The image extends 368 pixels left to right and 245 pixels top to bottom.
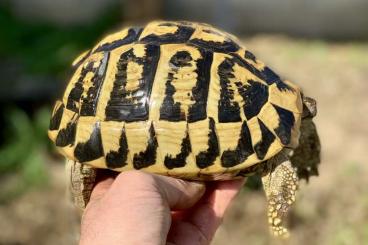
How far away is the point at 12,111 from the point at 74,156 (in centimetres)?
340

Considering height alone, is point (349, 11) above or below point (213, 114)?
below

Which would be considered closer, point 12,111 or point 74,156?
point 74,156

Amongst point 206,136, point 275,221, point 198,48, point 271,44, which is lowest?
point 271,44

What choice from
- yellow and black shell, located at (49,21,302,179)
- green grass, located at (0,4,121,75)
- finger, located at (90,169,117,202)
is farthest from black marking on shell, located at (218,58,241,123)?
green grass, located at (0,4,121,75)

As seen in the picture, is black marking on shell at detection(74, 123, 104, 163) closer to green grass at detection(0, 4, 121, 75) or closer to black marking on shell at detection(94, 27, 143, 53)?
black marking on shell at detection(94, 27, 143, 53)

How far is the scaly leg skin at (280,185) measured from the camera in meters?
2.21

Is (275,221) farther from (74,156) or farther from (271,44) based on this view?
(271,44)

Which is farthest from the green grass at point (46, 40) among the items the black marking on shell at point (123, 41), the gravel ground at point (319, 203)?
the black marking on shell at point (123, 41)

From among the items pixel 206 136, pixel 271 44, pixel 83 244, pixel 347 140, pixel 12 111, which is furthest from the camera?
pixel 271 44

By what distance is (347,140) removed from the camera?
480 centimetres

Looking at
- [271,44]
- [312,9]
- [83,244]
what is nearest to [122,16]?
[271,44]

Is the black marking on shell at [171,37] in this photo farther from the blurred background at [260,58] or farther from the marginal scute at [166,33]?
the blurred background at [260,58]

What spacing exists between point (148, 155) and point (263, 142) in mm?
380

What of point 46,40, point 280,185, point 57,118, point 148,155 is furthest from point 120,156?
point 46,40
